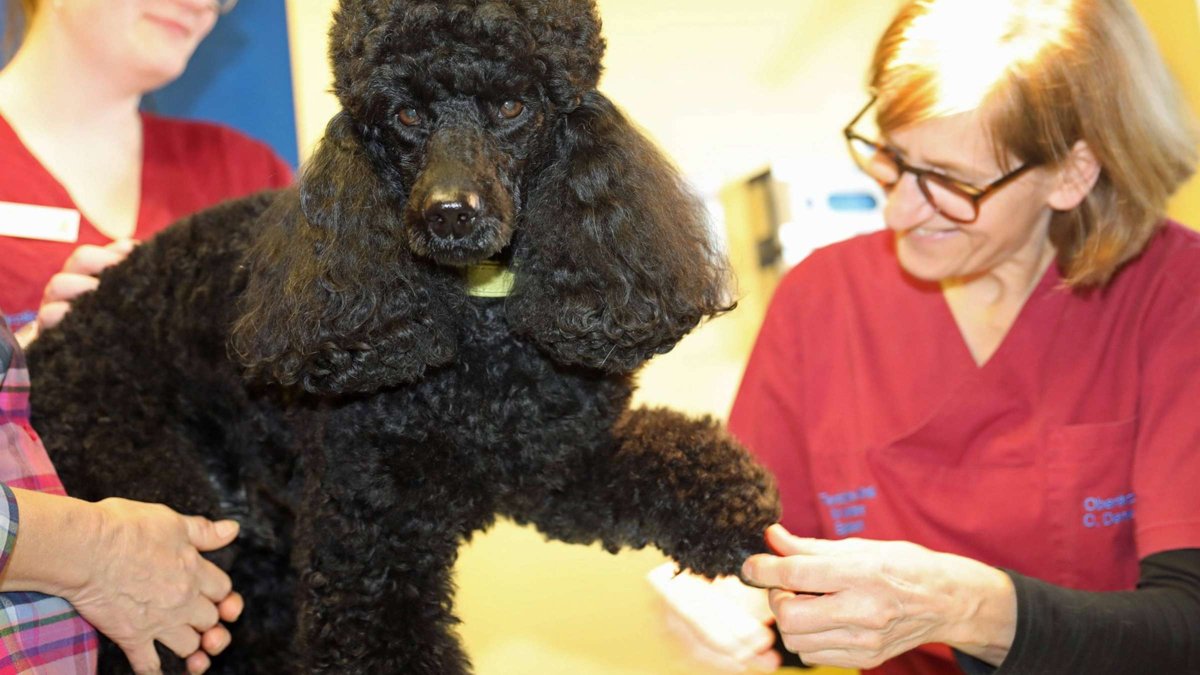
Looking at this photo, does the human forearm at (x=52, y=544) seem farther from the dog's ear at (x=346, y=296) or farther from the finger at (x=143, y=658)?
the dog's ear at (x=346, y=296)

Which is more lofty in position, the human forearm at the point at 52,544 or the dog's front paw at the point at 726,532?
the dog's front paw at the point at 726,532

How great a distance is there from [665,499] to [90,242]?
939 mm

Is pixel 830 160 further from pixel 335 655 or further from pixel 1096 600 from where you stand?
pixel 335 655

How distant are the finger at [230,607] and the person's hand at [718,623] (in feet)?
1.73

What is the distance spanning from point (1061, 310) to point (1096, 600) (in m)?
0.46

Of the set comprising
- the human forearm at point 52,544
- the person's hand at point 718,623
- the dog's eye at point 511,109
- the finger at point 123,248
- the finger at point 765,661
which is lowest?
the finger at point 765,661

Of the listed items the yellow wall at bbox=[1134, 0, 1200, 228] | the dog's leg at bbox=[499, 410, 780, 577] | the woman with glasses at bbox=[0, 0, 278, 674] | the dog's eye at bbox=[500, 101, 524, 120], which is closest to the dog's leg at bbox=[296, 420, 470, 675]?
the dog's leg at bbox=[499, 410, 780, 577]

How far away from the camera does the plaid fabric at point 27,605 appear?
3.01ft

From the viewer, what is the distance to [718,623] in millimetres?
1301

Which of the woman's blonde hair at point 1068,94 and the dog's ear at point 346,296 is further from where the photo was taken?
the woman's blonde hair at point 1068,94

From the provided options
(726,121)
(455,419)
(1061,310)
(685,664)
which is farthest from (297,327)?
(726,121)

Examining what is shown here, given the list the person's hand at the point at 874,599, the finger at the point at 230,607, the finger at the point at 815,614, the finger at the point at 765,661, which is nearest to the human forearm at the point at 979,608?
the person's hand at the point at 874,599

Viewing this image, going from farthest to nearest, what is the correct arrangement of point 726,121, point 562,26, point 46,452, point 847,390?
point 726,121
point 847,390
point 46,452
point 562,26

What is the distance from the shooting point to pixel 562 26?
2.73 feet
